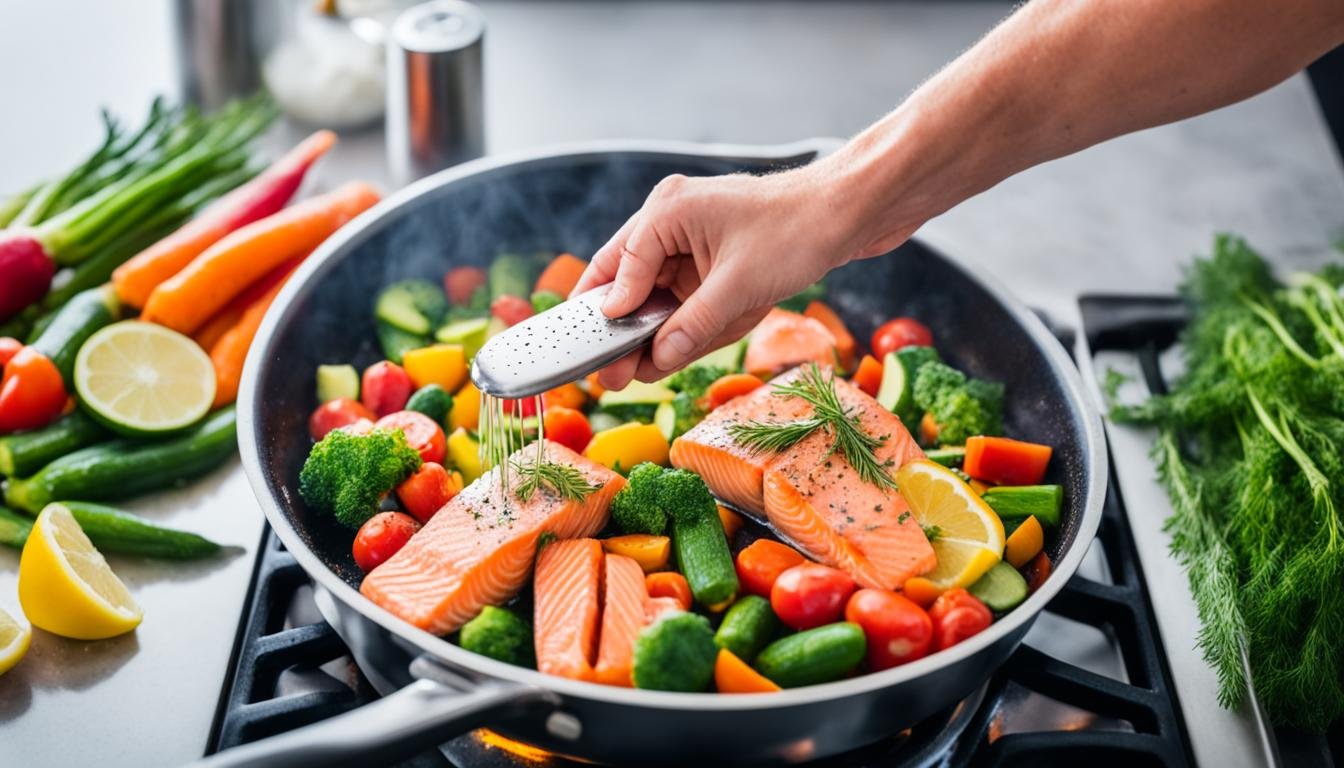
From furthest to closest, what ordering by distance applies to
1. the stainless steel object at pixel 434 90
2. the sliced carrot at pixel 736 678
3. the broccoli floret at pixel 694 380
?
the stainless steel object at pixel 434 90, the broccoli floret at pixel 694 380, the sliced carrot at pixel 736 678

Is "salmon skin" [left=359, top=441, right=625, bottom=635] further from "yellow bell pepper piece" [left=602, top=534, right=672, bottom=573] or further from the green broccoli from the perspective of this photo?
the green broccoli

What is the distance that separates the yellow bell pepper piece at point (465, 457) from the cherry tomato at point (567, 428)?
145mm

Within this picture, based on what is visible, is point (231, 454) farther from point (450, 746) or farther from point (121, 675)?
point (450, 746)

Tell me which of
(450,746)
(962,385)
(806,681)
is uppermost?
(962,385)

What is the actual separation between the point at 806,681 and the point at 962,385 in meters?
0.82

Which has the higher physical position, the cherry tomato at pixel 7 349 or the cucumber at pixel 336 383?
the cherry tomato at pixel 7 349

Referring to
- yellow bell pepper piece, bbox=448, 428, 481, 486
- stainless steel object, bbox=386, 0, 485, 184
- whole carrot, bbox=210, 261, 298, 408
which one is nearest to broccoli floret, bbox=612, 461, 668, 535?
yellow bell pepper piece, bbox=448, 428, 481, 486

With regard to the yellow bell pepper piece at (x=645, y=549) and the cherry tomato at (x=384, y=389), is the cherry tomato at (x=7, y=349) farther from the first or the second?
the yellow bell pepper piece at (x=645, y=549)

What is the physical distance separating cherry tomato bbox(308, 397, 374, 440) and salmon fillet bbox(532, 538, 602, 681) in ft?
1.84

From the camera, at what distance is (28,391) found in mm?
2328

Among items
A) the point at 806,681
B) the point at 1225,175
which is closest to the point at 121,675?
the point at 806,681

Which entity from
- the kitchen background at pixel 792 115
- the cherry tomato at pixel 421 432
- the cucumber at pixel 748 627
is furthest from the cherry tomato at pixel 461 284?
the cucumber at pixel 748 627

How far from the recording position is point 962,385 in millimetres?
2377

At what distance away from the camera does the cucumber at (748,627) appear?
1862 mm
